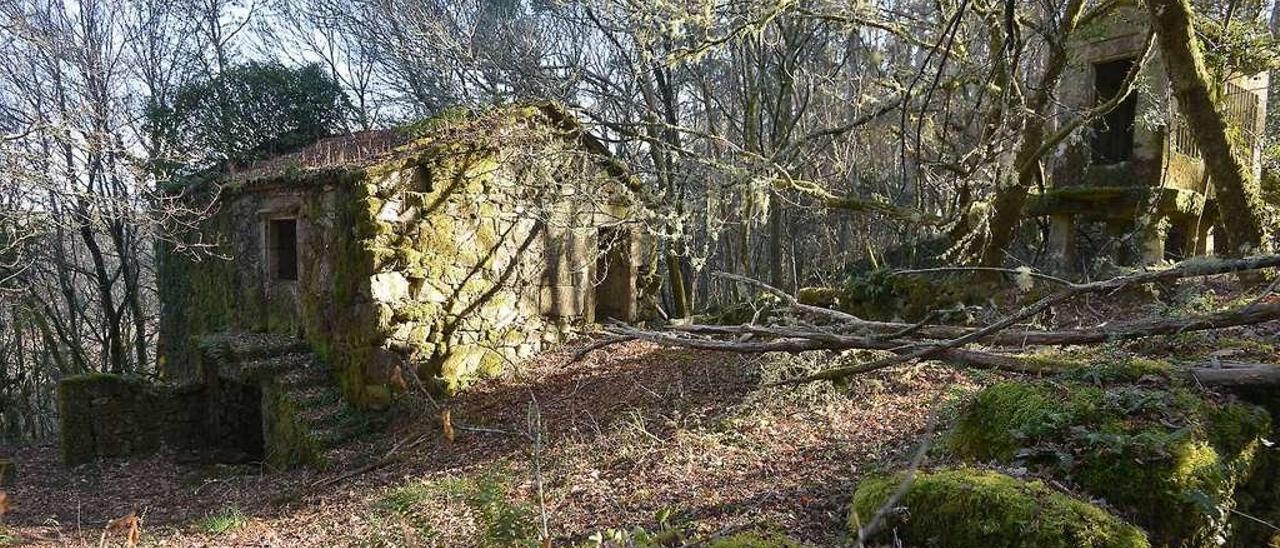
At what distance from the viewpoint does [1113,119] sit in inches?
Answer: 400

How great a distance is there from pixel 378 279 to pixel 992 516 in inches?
272

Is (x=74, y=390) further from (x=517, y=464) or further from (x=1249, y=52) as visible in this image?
(x=1249, y=52)

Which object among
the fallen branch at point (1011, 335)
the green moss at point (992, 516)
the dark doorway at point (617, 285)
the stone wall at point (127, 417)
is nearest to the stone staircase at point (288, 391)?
the stone wall at point (127, 417)

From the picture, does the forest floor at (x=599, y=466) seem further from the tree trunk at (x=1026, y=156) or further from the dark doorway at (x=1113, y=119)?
the dark doorway at (x=1113, y=119)

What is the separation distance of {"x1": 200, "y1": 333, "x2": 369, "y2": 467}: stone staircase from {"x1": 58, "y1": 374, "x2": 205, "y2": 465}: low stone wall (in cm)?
54

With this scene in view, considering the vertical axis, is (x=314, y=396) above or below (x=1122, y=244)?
below

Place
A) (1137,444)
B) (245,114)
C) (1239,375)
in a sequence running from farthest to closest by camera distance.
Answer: (245,114) < (1239,375) < (1137,444)

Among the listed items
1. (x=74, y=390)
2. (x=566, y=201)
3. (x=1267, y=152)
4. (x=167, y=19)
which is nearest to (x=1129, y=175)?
(x=1267, y=152)

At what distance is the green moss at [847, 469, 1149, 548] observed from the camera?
2.80 meters

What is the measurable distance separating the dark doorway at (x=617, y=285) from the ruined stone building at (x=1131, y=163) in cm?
530

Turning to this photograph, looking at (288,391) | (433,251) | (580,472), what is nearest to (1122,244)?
(580,472)

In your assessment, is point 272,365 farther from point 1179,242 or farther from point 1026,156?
point 1179,242

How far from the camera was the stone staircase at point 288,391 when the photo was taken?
810 centimetres

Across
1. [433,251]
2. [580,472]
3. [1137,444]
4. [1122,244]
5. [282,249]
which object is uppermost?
[282,249]
